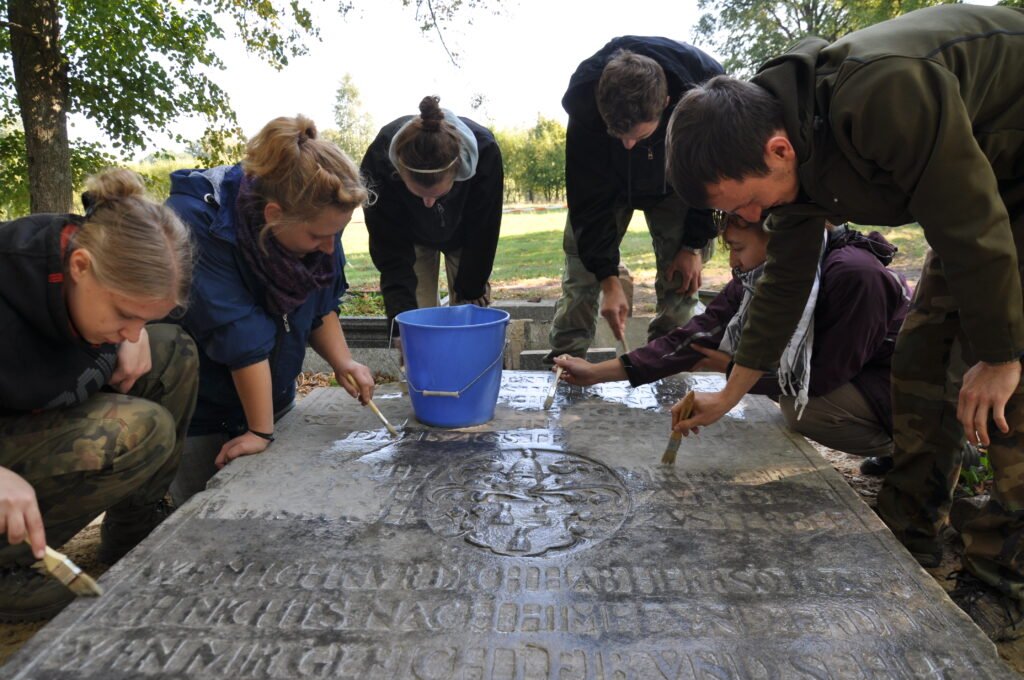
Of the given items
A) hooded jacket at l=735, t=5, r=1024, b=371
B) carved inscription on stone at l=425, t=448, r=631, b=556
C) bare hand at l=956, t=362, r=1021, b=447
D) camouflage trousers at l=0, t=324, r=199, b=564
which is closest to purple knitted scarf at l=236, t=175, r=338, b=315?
camouflage trousers at l=0, t=324, r=199, b=564

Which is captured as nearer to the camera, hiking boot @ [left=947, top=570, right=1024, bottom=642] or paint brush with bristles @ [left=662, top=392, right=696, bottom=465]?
hiking boot @ [left=947, top=570, right=1024, bottom=642]

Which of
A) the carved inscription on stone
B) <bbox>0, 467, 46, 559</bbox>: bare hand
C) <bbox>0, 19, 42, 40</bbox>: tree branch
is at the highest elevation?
<bbox>0, 19, 42, 40</bbox>: tree branch

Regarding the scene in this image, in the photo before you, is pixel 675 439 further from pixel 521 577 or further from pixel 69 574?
pixel 69 574

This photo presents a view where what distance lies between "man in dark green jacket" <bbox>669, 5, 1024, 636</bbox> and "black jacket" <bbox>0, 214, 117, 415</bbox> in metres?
1.57

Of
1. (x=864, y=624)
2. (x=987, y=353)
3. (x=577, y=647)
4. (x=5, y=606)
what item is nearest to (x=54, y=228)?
(x=5, y=606)

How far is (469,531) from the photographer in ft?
6.13

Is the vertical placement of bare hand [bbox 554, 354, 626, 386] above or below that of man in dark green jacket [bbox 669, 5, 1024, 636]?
below

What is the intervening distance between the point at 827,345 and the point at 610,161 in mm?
1409

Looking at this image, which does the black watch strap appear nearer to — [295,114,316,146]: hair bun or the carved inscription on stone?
the carved inscription on stone

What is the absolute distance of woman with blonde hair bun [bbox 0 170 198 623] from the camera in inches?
67.9

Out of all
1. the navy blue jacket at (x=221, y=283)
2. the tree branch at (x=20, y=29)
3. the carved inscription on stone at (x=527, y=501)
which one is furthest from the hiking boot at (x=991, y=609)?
the tree branch at (x=20, y=29)

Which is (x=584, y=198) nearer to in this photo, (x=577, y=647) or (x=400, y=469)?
(x=400, y=469)

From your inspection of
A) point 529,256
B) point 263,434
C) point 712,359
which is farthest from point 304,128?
point 529,256

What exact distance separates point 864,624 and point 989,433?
3.01 ft
